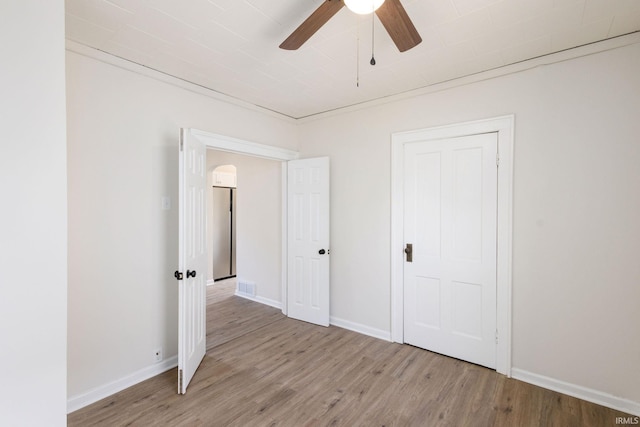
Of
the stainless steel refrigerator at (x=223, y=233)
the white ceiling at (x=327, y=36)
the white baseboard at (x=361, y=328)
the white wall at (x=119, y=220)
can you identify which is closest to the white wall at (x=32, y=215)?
the white ceiling at (x=327, y=36)

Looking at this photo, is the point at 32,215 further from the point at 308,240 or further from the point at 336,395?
the point at 308,240

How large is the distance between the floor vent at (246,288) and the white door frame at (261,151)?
2.45 feet

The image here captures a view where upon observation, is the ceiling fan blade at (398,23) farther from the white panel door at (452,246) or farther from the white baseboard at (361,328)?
the white baseboard at (361,328)

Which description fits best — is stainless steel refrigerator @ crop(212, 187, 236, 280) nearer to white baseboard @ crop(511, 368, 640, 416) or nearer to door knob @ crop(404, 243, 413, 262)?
door knob @ crop(404, 243, 413, 262)

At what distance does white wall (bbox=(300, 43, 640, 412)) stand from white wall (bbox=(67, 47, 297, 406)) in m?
2.72

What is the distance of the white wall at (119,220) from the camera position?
85.9 inches

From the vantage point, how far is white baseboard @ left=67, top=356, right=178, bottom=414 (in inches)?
84.2

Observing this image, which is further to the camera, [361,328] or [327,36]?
[361,328]

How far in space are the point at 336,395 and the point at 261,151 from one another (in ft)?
8.69

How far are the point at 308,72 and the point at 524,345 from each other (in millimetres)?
3047

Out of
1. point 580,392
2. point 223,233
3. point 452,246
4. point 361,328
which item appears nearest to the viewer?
Result: point 580,392

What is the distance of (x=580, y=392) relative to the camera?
226cm

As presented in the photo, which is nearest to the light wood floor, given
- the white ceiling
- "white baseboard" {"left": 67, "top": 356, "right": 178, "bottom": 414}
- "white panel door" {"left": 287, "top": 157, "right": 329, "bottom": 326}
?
"white baseboard" {"left": 67, "top": 356, "right": 178, "bottom": 414}

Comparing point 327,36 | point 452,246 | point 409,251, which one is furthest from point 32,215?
point 452,246
